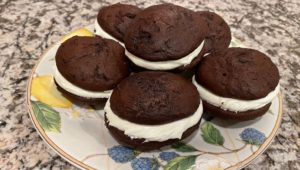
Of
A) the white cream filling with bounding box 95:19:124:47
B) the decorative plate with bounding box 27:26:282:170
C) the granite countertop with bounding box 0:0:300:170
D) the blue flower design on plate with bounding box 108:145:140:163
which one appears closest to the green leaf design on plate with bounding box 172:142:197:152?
the decorative plate with bounding box 27:26:282:170

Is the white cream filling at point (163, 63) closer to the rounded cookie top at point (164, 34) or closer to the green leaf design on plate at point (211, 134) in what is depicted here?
the rounded cookie top at point (164, 34)

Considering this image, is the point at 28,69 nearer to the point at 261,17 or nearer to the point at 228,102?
the point at 228,102

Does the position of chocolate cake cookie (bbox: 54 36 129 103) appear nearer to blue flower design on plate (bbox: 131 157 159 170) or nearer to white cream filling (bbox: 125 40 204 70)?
white cream filling (bbox: 125 40 204 70)

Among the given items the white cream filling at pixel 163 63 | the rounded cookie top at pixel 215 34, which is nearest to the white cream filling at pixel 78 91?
the white cream filling at pixel 163 63

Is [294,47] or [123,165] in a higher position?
[123,165]

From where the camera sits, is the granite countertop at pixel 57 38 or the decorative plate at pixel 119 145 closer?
the decorative plate at pixel 119 145

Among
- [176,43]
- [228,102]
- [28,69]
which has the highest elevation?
[176,43]

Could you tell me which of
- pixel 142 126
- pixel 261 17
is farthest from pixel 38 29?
pixel 261 17
